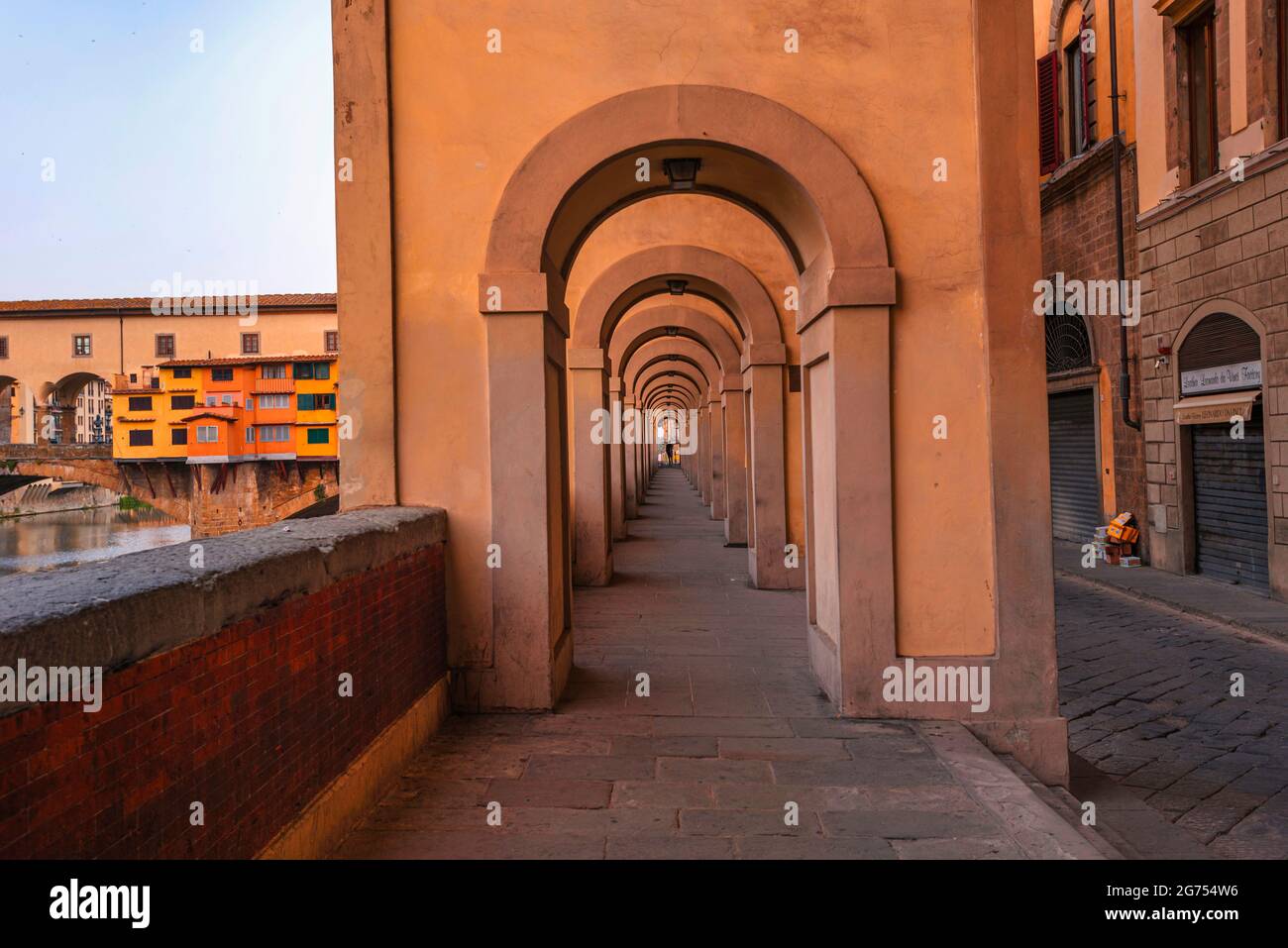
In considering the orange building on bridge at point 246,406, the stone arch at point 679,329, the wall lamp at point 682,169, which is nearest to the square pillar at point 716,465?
the stone arch at point 679,329

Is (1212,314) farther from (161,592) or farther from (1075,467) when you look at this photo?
(161,592)

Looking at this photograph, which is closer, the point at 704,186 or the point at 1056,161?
the point at 704,186

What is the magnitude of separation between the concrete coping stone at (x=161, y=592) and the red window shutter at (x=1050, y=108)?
16409 mm

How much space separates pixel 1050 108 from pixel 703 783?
54.2 ft

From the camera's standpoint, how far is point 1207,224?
11.2 m

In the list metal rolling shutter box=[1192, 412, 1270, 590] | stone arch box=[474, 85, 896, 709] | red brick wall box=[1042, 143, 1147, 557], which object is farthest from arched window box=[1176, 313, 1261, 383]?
stone arch box=[474, 85, 896, 709]

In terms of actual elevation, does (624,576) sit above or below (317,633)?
below

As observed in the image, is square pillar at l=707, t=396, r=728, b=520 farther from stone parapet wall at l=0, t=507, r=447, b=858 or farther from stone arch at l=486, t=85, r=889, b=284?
stone parapet wall at l=0, t=507, r=447, b=858

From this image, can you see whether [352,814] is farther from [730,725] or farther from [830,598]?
[830,598]

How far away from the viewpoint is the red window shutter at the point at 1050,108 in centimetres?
1598

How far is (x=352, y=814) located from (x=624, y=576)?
7.45m

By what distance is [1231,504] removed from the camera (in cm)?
1130

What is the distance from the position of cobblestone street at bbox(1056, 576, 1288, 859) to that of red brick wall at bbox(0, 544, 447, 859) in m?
4.06
